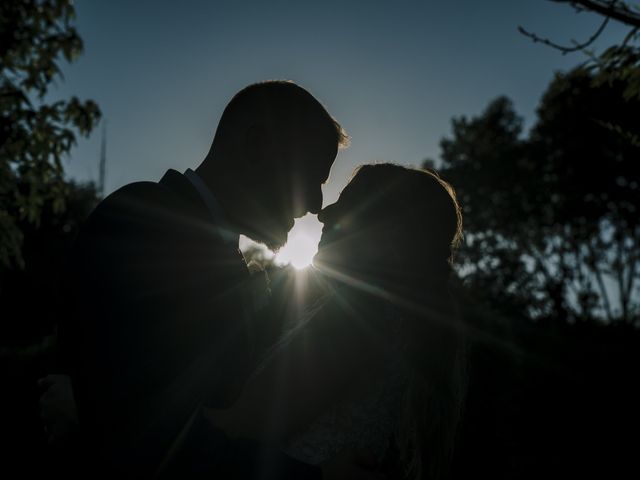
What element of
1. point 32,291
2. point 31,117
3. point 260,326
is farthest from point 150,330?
point 32,291

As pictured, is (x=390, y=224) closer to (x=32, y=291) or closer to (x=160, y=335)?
(x=160, y=335)

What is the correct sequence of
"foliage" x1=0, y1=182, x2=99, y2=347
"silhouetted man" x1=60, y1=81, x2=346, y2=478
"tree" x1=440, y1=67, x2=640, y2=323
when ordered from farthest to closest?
"foliage" x1=0, y1=182, x2=99, y2=347, "tree" x1=440, y1=67, x2=640, y2=323, "silhouetted man" x1=60, y1=81, x2=346, y2=478

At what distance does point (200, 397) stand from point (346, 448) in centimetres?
57

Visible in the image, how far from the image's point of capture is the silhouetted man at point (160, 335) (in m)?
1.27

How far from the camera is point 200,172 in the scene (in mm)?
2230

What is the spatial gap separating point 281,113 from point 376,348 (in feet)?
4.13

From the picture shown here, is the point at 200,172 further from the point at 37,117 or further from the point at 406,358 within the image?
the point at 37,117

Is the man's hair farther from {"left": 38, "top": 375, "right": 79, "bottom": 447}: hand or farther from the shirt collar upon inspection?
{"left": 38, "top": 375, "right": 79, "bottom": 447}: hand

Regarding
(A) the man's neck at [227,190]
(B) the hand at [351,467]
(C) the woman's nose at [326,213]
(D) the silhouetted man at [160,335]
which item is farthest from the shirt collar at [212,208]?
(B) the hand at [351,467]

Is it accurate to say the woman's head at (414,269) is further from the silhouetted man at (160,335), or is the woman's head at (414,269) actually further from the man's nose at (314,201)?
the silhouetted man at (160,335)

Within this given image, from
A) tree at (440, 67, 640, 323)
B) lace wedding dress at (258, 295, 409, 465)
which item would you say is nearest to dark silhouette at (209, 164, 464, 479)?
lace wedding dress at (258, 295, 409, 465)

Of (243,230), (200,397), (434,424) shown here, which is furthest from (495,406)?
(200,397)

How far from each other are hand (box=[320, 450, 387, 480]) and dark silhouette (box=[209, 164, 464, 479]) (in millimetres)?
33

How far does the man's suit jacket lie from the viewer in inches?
50.1
